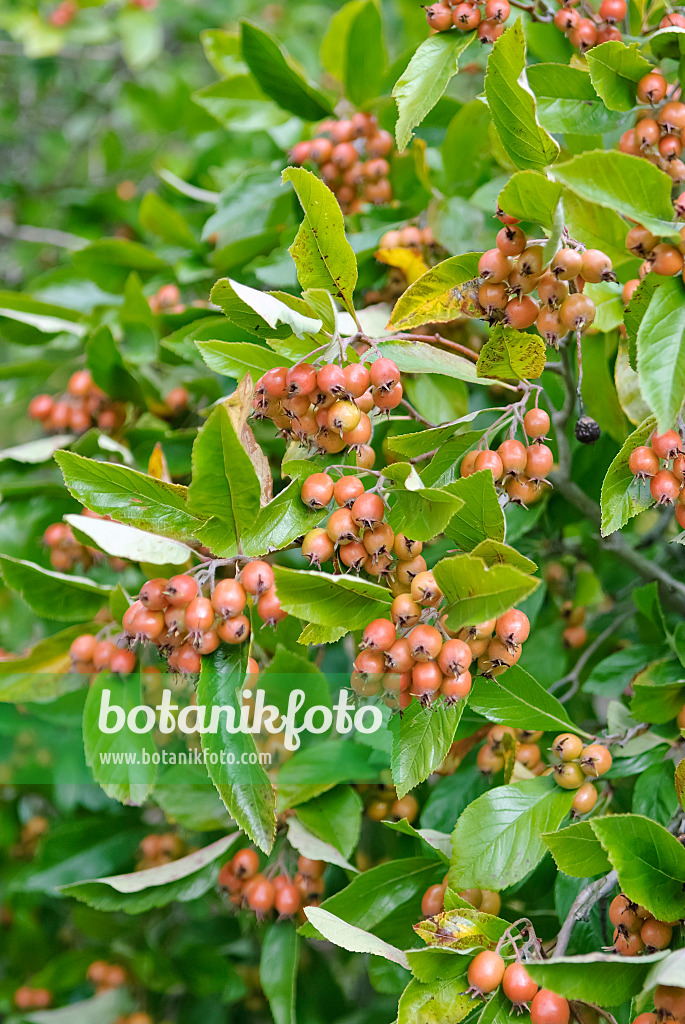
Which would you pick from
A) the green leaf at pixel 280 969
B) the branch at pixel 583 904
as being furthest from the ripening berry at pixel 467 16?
the green leaf at pixel 280 969

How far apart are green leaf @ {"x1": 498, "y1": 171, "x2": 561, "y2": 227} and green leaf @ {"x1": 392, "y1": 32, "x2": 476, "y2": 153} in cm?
27

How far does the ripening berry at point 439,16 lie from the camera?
1062 mm

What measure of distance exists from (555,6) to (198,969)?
187cm

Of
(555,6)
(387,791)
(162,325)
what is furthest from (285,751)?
(555,6)

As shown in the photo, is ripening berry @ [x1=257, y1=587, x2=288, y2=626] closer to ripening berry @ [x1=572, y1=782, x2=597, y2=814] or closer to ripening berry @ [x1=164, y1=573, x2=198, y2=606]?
ripening berry @ [x1=164, y1=573, x2=198, y2=606]

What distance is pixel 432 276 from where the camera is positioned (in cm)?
95

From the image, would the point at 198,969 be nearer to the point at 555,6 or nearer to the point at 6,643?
the point at 6,643

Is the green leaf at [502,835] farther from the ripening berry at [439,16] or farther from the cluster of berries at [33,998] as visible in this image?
the cluster of berries at [33,998]

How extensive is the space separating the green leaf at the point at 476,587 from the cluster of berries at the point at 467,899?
0.44 m

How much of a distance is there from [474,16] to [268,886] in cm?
125

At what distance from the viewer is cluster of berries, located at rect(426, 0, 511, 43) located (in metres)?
1.03

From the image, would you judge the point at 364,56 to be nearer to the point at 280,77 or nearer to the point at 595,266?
the point at 280,77

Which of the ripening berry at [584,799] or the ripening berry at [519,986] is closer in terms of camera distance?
the ripening berry at [519,986]

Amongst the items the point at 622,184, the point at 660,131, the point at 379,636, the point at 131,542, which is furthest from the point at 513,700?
the point at 660,131
